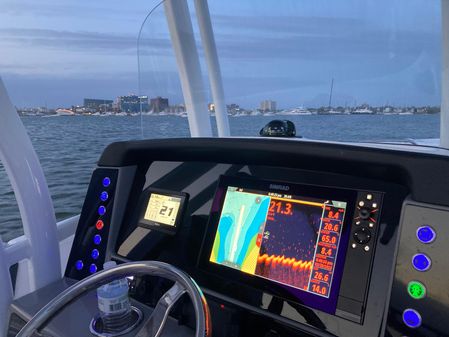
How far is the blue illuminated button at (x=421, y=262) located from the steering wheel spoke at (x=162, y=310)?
45 cm

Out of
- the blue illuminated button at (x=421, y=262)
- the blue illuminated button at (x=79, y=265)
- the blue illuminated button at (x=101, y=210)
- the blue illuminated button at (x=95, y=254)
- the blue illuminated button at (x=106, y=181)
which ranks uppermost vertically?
the blue illuminated button at (x=106, y=181)

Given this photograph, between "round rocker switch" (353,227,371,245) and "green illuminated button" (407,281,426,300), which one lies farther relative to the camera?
"round rocker switch" (353,227,371,245)

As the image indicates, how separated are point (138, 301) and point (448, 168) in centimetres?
85

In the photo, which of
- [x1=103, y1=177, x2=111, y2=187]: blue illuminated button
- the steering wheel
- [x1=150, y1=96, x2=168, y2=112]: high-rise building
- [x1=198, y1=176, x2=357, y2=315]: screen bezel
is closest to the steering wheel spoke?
the steering wheel

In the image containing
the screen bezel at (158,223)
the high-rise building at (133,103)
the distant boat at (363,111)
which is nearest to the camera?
the screen bezel at (158,223)

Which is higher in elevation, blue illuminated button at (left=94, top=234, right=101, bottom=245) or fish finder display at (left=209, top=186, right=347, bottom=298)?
fish finder display at (left=209, top=186, right=347, bottom=298)

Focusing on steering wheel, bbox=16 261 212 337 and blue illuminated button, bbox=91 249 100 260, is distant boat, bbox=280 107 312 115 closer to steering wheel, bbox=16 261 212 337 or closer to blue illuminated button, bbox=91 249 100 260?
blue illuminated button, bbox=91 249 100 260

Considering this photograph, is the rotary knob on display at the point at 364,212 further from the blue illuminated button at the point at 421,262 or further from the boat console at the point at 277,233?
the blue illuminated button at the point at 421,262

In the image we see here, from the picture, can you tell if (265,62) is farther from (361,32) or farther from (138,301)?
(138,301)

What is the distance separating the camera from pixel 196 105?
116 inches

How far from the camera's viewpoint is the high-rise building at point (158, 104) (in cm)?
236

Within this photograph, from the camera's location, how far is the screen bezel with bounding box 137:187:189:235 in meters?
1.19

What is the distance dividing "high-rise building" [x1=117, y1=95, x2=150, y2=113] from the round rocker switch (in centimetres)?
154

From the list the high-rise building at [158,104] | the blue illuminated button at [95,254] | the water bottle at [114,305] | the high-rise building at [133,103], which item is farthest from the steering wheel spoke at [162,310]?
the high-rise building at [158,104]
